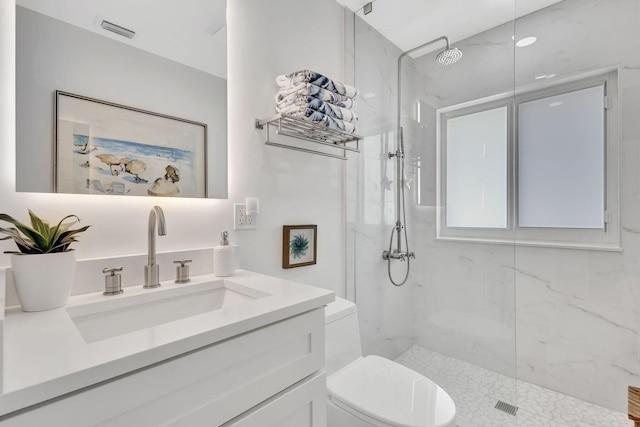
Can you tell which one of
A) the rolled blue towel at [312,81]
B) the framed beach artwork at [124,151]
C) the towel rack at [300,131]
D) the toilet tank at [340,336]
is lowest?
the toilet tank at [340,336]

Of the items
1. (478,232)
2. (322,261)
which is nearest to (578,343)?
(478,232)

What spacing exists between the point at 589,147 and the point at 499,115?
536mm

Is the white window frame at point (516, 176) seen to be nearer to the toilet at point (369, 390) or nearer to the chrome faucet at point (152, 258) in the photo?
the toilet at point (369, 390)

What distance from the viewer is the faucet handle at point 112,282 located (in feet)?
2.95

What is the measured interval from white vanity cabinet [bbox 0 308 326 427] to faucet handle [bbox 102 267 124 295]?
49 centimetres

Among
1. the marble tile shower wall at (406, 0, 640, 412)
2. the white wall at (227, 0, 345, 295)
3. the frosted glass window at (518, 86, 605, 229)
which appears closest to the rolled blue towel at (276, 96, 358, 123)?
the white wall at (227, 0, 345, 295)

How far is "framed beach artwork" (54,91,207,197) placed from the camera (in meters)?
0.89

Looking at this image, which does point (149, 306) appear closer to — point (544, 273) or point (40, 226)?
point (40, 226)

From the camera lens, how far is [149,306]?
0.93m

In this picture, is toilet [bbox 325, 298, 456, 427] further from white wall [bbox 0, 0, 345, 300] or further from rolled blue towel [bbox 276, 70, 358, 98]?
rolled blue towel [bbox 276, 70, 358, 98]

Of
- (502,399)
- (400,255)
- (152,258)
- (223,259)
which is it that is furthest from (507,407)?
(152,258)

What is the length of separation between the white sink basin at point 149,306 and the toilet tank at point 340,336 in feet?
1.36

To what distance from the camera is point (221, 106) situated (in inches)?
48.6

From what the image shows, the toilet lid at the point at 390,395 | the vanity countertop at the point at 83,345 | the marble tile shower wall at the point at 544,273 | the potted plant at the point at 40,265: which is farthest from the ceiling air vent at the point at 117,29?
the marble tile shower wall at the point at 544,273
